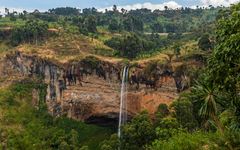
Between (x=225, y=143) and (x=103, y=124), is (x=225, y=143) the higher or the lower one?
the higher one

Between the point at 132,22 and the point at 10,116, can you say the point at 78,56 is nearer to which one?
the point at 10,116

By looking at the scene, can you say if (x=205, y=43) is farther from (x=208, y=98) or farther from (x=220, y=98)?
(x=208, y=98)

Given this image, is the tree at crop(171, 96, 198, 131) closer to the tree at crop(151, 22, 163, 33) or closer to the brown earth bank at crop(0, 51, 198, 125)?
the brown earth bank at crop(0, 51, 198, 125)

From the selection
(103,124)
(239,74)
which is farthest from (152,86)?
(239,74)

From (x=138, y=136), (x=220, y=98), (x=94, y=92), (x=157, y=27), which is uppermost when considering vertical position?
(x=220, y=98)

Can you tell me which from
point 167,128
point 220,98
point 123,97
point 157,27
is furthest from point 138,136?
point 157,27

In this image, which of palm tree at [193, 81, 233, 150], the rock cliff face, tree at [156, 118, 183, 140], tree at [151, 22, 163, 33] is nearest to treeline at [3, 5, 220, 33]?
tree at [151, 22, 163, 33]

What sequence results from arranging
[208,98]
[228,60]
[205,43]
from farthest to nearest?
[205,43], [208,98], [228,60]

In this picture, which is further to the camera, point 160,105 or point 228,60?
point 160,105
